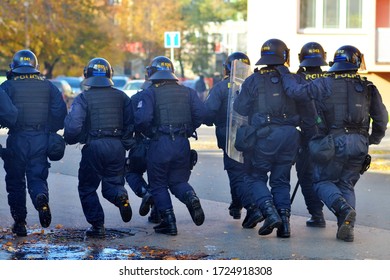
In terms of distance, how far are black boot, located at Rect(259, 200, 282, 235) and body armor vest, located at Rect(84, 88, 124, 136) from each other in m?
1.69

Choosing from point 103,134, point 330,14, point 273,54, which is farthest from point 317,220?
point 330,14

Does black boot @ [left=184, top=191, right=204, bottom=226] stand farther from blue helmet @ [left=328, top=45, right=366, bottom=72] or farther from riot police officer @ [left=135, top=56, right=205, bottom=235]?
blue helmet @ [left=328, top=45, right=366, bottom=72]

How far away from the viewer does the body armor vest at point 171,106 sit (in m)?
10.3

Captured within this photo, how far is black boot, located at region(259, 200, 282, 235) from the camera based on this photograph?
9766mm

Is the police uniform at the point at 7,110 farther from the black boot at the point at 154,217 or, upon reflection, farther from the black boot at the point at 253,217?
the black boot at the point at 253,217

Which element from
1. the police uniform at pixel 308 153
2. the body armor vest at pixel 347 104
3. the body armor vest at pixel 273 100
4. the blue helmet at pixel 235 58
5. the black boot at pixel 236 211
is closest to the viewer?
the body armor vest at pixel 347 104

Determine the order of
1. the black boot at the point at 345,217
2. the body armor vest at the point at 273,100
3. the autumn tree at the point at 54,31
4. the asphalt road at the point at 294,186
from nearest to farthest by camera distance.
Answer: the black boot at the point at 345,217 → the body armor vest at the point at 273,100 → the asphalt road at the point at 294,186 → the autumn tree at the point at 54,31

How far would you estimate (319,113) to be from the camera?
10164mm

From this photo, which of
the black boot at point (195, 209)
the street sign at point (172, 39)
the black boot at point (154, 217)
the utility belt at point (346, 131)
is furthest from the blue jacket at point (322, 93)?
the street sign at point (172, 39)

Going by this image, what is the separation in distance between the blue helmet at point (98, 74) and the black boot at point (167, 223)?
145 cm

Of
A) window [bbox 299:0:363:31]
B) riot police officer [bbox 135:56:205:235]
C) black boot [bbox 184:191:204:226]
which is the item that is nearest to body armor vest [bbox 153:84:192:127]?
riot police officer [bbox 135:56:205:235]

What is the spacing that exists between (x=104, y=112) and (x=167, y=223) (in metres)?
1.32

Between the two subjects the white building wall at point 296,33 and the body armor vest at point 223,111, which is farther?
the white building wall at point 296,33
